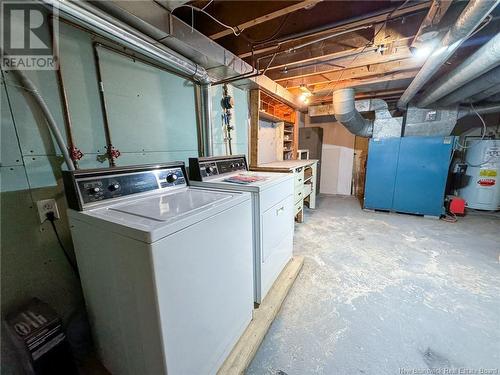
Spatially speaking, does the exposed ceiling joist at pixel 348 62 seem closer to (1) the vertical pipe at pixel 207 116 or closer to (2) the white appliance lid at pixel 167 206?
(1) the vertical pipe at pixel 207 116

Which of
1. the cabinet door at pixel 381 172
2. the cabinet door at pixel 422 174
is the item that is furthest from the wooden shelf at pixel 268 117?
the cabinet door at pixel 422 174

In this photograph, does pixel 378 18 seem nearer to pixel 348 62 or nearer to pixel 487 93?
pixel 348 62

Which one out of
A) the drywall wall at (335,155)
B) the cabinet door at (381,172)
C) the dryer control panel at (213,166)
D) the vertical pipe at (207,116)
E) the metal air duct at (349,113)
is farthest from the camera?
the drywall wall at (335,155)

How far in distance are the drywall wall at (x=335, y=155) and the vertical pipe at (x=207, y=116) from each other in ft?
13.4

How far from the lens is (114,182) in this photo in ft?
3.54

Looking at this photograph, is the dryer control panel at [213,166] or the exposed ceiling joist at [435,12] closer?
the exposed ceiling joist at [435,12]

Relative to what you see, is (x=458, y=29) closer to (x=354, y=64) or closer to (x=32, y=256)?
(x=354, y=64)

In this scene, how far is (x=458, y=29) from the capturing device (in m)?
1.29

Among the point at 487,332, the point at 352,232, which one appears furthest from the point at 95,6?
the point at 352,232

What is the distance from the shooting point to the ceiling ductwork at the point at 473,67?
1.50 meters

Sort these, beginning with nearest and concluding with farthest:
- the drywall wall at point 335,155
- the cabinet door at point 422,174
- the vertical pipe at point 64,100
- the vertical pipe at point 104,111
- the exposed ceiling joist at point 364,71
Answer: the vertical pipe at point 64,100, the vertical pipe at point 104,111, the exposed ceiling joist at point 364,71, the cabinet door at point 422,174, the drywall wall at point 335,155

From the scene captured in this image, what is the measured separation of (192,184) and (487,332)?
229cm

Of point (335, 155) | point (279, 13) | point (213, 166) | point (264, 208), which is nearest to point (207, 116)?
point (213, 166)

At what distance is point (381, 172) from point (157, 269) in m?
4.24
